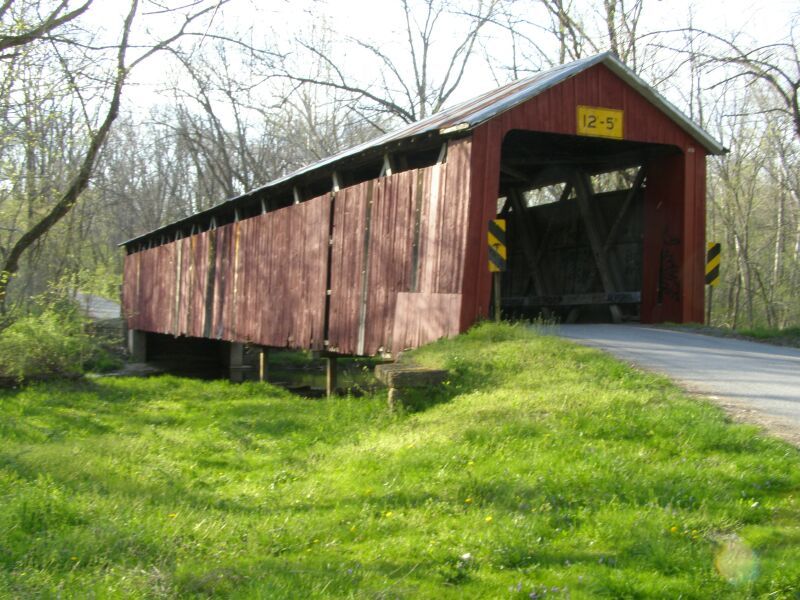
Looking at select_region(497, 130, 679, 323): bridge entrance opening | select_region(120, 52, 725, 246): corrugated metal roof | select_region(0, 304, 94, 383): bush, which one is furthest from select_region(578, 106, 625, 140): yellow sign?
select_region(0, 304, 94, 383): bush

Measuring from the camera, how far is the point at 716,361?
8070 mm

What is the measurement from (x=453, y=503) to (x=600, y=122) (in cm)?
740

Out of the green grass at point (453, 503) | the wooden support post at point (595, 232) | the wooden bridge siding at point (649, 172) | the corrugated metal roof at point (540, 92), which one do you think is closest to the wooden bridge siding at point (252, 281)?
the corrugated metal roof at point (540, 92)

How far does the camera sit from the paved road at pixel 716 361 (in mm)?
6332

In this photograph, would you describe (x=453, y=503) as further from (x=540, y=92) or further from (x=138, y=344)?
(x=138, y=344)

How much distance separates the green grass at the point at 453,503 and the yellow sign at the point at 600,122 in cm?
395

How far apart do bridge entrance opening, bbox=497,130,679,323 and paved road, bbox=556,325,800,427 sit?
2169mm

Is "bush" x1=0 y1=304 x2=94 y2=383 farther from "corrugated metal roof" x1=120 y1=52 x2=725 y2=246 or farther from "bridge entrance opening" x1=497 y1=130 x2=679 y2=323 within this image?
"bridge entrance opening" x1=497 y1=130 x2=679 y2=323

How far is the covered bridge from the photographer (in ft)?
32.6

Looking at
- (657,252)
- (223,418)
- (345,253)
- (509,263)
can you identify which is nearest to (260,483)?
(223,418)

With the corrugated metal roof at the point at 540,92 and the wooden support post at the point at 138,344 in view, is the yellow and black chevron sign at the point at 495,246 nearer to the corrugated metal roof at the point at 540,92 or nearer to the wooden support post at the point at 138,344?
the corrugated metal roof at the point at 540,92

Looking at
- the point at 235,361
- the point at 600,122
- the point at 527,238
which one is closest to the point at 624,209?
the point at 600,122

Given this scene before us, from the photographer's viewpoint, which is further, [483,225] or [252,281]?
[252,281]

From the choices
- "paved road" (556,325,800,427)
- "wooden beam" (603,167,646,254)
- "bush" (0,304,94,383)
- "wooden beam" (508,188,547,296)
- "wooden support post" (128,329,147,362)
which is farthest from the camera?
"wooden support post" (128,329,147,362)
